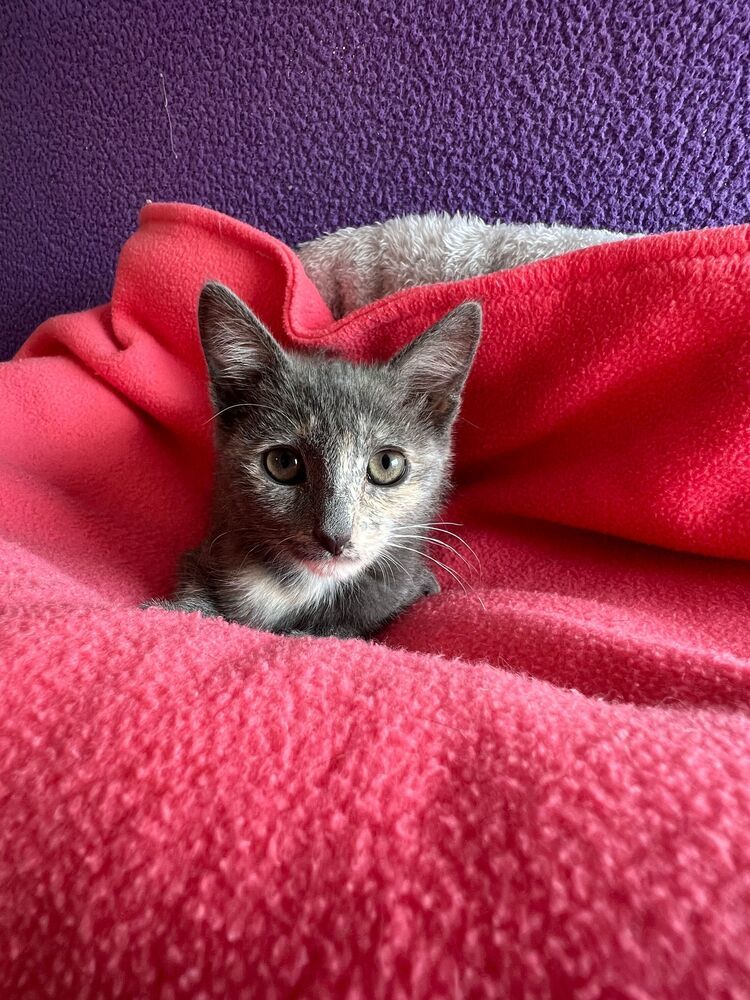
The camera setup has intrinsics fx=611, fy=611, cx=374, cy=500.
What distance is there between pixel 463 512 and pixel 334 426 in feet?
1.39

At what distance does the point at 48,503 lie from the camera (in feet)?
3.63

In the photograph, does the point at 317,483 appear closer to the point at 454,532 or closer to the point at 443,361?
the point at 443,361

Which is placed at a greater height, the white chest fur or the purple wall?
the purple wall

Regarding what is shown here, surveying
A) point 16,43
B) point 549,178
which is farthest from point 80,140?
point 549,178

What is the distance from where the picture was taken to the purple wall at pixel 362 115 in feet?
3.75

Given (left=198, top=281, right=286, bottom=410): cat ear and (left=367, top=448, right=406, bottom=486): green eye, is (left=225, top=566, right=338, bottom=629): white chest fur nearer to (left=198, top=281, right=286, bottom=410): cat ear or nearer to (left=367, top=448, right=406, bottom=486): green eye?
(left=367, top=448, right=406, bottom=486): green eye

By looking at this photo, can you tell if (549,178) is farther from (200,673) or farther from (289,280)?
(200,673)

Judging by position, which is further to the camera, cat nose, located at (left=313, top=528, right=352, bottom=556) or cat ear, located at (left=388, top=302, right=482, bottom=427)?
cat ear, located at (left=388, top=302, right=482, bottom=427)

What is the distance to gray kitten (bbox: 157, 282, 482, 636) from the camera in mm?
880

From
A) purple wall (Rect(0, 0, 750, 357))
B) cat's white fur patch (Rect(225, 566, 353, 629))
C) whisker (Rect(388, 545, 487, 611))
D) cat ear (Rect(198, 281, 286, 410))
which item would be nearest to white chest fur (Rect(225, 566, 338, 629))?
cat's white fur patch (Rect(225, 566, 353, 629))

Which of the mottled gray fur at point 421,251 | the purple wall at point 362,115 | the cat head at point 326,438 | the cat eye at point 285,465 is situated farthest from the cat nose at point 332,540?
the purple wall at point 362,115

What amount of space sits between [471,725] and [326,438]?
0.49 meters

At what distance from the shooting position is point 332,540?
0.81 meters

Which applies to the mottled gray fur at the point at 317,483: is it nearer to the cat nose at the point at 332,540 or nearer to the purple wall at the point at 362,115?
the cat nose at the point at 332,540
